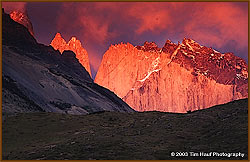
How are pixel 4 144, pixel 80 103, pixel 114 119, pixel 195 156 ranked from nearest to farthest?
pixel 195 156
pixel 4 144
pixel 114 119
pixel 80 103

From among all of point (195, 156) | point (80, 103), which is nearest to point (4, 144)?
point (195, 156)

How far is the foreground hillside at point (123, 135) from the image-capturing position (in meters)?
24.7

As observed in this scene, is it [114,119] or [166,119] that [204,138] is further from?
[114,119]

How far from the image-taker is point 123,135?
33.0 m

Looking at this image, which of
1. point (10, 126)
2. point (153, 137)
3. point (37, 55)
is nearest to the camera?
point (153, 137)

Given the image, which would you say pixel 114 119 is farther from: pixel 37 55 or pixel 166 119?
pixel 37 55

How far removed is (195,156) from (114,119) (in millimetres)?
23605

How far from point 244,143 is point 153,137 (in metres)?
10.5

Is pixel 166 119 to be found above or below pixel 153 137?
above

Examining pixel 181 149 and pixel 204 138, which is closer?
pixel 181 149

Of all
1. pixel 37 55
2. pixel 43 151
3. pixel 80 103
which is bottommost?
pixel 43 151

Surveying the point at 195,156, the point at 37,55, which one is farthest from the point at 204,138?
the point at 37,55

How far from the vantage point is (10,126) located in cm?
3972

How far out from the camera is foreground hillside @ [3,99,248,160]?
24.7m
